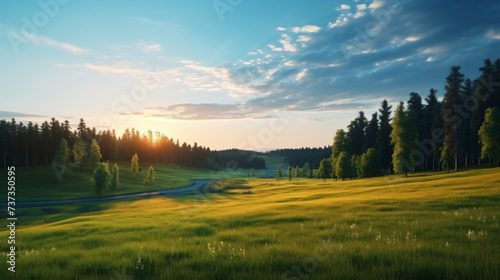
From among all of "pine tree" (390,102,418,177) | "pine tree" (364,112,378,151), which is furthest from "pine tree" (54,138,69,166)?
"pine tree" (364,112,378,151)

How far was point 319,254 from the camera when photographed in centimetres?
627

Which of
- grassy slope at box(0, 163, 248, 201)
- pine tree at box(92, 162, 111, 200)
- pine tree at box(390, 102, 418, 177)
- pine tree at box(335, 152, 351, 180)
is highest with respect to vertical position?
pine tree at box(390, 102, 418, 177)

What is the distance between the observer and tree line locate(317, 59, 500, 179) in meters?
58.0

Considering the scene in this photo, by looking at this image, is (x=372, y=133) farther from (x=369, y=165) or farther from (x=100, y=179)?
(x=100, y=179)

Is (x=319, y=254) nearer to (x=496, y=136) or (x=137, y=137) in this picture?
(x=496, y=136)

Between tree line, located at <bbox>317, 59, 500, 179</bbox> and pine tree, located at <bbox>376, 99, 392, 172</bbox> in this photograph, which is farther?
pine tree, located at <bbox>376, 99, 392, 172</bbox>

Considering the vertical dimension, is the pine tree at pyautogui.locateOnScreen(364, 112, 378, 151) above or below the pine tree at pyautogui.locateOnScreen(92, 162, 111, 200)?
above

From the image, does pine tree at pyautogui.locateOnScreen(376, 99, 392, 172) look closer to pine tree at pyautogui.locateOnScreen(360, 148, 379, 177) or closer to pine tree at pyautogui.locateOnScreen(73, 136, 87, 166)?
pine tree at pyautogui.locateOnScreen(360, 148, 379, 177)

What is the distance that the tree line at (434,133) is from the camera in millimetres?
57969

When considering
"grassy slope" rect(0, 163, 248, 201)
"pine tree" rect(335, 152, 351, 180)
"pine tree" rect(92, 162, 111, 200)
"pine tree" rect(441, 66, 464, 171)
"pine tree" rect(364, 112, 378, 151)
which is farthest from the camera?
"pine tree" rect(364, 112, 378, 151)

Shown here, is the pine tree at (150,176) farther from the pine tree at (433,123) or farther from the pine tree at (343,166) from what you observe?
the pine tree at (433,123)

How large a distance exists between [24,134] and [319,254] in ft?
461

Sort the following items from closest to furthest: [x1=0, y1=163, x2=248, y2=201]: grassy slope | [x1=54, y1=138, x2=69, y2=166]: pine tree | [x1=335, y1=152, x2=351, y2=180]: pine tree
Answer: [x1=0, y1=163, x2=248, y2=201]: grassy slope, [x1=335, y1=152, x2=351, y2=180]: pine tree, [x1=54, y1=138, x2=69, y2=166]: pine tree

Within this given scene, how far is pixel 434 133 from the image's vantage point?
241ft
